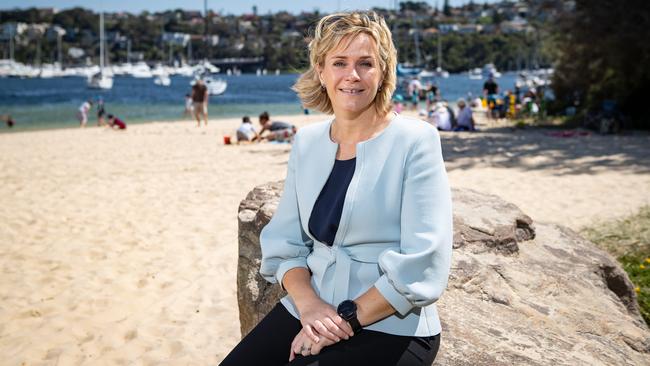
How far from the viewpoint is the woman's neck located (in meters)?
2.03

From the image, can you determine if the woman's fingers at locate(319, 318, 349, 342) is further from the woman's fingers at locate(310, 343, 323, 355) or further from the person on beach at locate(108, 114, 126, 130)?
the person on beach at locate(108, 114, 126, 130)

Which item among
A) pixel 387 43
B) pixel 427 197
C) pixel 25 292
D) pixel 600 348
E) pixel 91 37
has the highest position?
pixel 91 37

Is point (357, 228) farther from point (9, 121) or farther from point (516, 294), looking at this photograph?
point (9, 121)

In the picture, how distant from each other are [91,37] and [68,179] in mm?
138326

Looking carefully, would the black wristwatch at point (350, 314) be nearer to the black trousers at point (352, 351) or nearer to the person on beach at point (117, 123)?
the black trousers at point (352, 351)

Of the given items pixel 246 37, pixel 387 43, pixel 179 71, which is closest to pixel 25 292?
pixel 387 43

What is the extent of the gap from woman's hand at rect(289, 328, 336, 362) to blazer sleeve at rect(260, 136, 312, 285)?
0.29 meters

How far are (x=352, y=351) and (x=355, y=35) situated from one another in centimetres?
98

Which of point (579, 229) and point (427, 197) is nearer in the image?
point (427, 197)

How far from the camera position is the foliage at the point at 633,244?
3.97 m

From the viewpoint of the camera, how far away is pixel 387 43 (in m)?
2.00

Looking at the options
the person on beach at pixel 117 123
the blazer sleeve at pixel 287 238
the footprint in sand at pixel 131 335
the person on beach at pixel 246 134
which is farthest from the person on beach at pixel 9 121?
the blazer sleeve at pixel 287 238

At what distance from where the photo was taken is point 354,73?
6.48ft

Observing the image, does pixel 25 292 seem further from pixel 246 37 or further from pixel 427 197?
pixel 246 37
